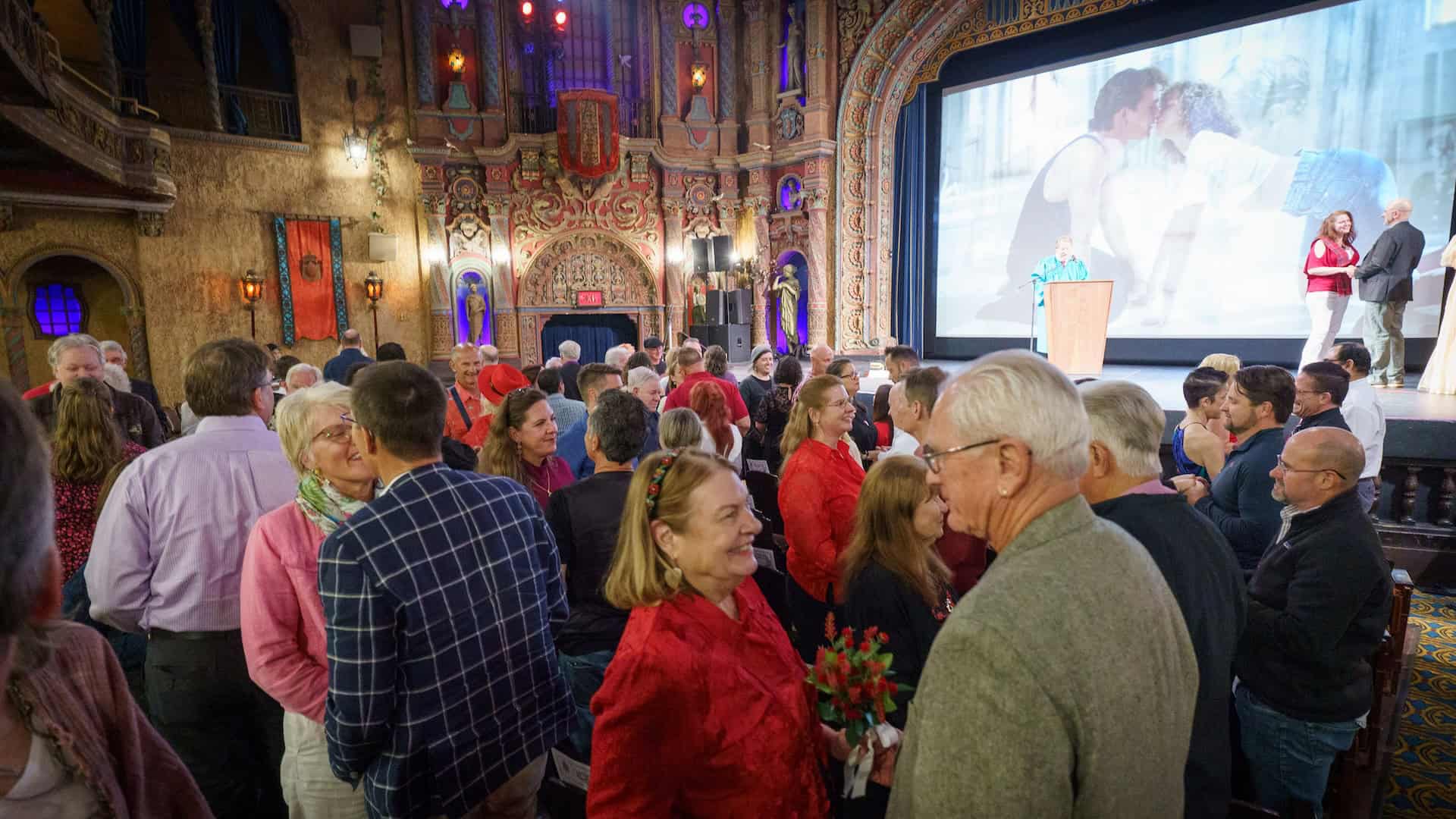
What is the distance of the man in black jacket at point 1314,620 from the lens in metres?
2.05

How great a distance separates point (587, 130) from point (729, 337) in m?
4.49

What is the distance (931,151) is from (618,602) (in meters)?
12.5

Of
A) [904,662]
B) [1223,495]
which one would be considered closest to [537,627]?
[904,662]

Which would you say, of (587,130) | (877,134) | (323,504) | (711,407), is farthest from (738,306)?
(323,504)

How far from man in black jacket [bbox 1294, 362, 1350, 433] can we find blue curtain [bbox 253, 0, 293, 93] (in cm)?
1426

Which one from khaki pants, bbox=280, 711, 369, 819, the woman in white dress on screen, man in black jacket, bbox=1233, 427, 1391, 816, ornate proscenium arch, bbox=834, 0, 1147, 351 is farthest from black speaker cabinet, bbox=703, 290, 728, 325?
khaki pants, bbox=280, 711, 369, 819

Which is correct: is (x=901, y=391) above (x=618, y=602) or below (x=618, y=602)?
above

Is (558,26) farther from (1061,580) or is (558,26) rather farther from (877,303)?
(1061,580)

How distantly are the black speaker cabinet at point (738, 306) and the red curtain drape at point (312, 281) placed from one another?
6.76 metres

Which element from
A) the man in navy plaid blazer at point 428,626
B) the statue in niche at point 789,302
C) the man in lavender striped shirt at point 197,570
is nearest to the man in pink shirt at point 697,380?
the man in lavender striped shirt at point 197,570

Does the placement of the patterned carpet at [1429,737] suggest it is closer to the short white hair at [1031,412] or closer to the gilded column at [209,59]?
the short white hair at [1031,412]

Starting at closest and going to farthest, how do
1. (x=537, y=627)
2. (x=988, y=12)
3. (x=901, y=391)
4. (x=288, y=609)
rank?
(x=288, y=609) → (x=537, y=627) → (x=901, y=391) → (x=988, y=12)

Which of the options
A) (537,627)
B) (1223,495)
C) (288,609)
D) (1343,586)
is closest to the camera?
(288,609)

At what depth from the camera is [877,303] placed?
12766 millimetres
